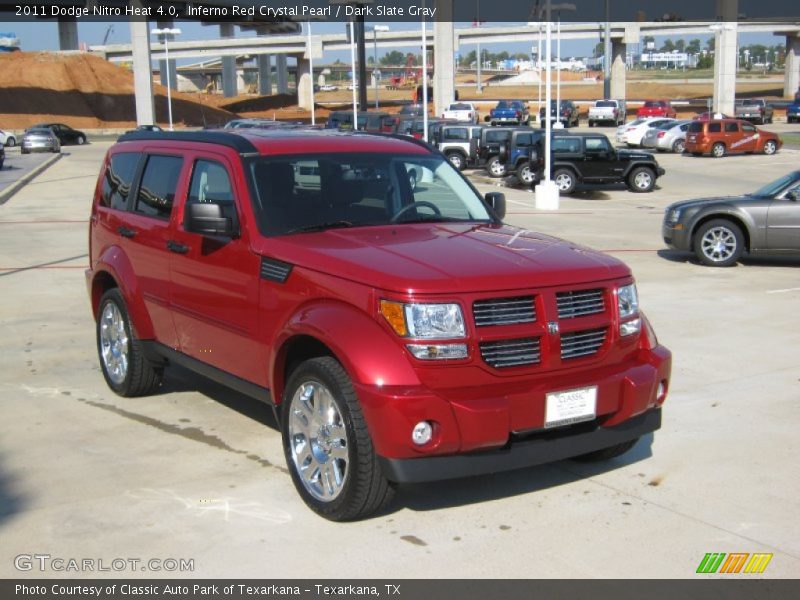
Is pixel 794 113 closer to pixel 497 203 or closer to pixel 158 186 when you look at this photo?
pixel 497 203

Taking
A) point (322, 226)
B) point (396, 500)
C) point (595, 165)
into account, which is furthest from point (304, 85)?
point (396, 500)

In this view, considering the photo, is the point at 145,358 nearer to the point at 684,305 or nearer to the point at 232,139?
the point at 232,139

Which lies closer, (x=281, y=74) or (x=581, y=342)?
(x=581, y=342)

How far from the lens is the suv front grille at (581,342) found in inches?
194

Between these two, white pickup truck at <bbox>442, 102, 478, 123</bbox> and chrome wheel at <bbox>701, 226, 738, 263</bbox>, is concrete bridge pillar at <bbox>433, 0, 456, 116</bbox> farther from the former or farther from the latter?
chrome wheel at <bbox>701, 226, 738, 263</bbox>

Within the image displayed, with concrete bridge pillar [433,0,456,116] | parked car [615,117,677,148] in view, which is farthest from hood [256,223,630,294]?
→ concrete bridge pillar [433,0,456,116]

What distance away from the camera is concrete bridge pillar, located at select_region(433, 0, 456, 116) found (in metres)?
71.2

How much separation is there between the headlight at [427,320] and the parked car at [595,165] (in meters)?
23.2

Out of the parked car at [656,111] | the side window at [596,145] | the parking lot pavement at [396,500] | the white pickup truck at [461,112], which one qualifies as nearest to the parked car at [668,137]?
the white pickup truck at [461,112]

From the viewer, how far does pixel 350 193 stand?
236 inches

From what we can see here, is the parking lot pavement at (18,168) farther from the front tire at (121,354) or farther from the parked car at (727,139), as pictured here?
the parked car at (727,139)
